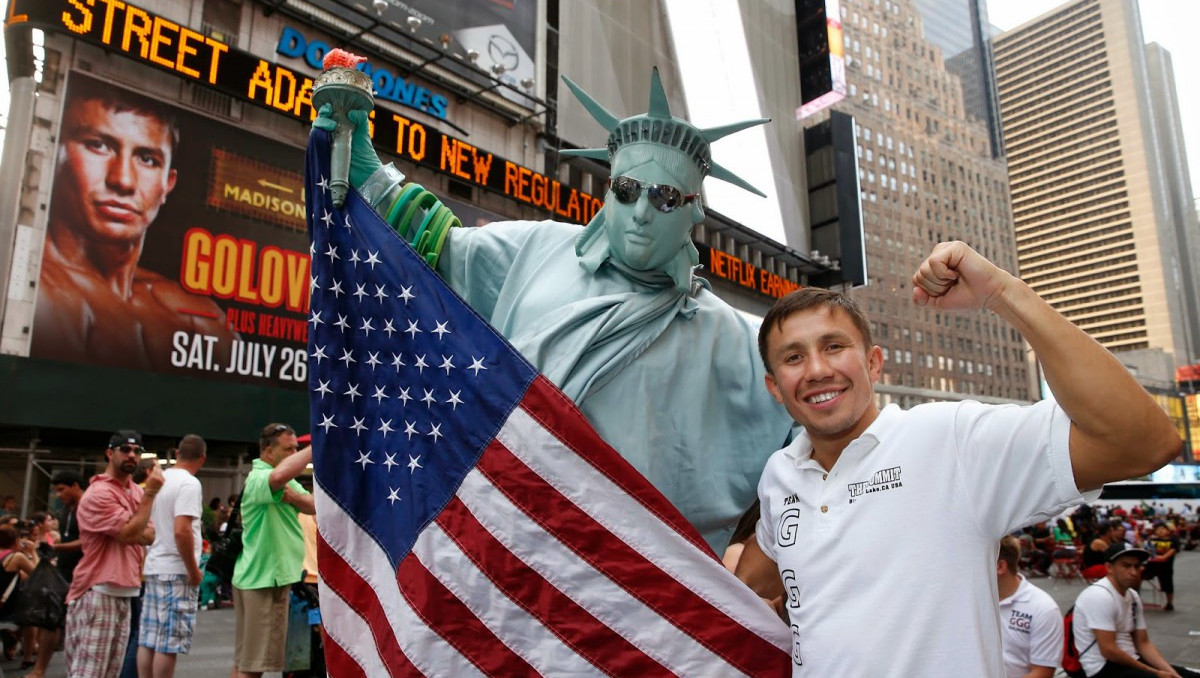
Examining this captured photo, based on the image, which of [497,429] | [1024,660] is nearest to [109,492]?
[497,429]

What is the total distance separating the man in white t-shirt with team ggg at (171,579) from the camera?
18.3 feet

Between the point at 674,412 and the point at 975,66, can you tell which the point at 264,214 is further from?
the point at 975,66

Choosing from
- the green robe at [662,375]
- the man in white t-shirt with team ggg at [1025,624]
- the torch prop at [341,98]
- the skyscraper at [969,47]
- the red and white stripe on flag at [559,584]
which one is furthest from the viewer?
the skyscraper at [969,47]

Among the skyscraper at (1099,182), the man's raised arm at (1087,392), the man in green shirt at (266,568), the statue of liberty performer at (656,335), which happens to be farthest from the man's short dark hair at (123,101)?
the skyscraper at (1099,182)

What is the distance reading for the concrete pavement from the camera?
7.15 m

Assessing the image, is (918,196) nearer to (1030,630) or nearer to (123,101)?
(123,101)

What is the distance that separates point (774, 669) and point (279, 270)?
1689cm

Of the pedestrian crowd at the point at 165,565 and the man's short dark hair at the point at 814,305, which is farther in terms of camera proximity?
the pedestrian crowd at the point at 165,565

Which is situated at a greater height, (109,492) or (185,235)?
(185,235)

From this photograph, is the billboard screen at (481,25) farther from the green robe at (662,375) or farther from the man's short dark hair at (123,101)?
the green robe at (662,375)

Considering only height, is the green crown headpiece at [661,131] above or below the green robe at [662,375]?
above

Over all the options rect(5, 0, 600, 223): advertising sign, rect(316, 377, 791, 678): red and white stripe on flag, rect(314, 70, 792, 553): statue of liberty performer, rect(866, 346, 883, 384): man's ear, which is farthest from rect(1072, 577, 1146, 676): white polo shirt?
rect(5, 0, 600, 223): advertising sign

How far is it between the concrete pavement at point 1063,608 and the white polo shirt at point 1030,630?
196 inches

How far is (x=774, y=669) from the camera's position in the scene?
2.05 meters
